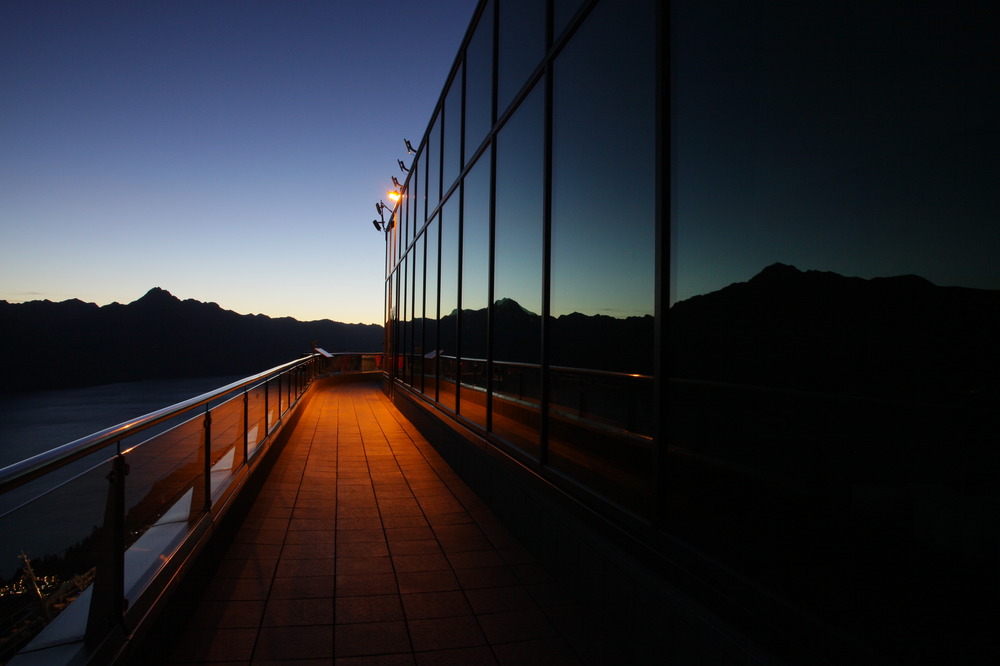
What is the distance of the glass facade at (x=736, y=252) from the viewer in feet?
9.75

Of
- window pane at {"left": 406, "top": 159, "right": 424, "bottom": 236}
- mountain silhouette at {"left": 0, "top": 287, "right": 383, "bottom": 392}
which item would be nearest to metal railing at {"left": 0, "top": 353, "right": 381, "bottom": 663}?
window pane at {"left": 406, "top": 159, "right": 424, "bottom": 236}

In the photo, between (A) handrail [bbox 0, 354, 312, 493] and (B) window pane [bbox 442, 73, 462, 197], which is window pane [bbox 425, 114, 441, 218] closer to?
(B) window pane [bbox 442, 73, 462, 197]

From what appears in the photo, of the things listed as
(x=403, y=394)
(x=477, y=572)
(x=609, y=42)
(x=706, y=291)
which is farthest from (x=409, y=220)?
(x=477, y=572)

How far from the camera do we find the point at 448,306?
30.7 ft

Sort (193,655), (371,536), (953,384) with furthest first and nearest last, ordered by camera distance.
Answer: (953,384)
(371,536)
(193,655)

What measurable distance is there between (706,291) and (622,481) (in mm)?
2251

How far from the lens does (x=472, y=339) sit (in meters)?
7.44

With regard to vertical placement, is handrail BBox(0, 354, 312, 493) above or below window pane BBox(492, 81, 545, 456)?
below

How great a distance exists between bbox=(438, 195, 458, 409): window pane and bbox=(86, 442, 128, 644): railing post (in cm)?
582

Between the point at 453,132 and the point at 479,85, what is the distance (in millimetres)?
1598

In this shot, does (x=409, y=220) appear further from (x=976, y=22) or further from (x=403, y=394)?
(x=976, y=22)

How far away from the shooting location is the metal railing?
156cm

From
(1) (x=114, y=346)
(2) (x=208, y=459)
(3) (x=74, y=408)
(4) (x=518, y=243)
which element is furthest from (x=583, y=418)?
(1) (x=114, y=346)

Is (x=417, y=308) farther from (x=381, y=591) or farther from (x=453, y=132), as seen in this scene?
(x=381, y=591)
